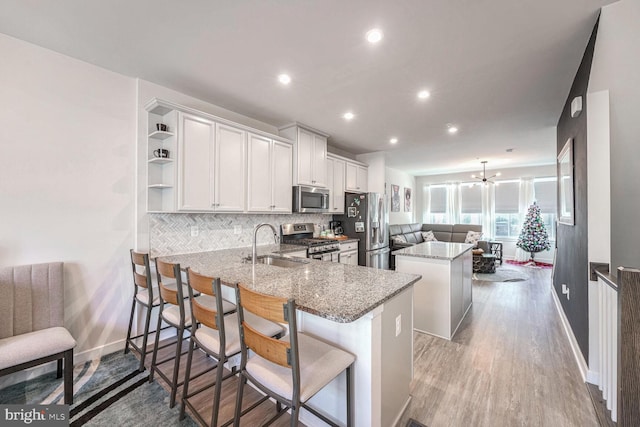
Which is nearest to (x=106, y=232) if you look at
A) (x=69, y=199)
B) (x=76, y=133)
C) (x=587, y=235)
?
(x=69, y=199)

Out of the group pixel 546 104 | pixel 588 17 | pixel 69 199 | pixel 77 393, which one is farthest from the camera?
pixel 546 104

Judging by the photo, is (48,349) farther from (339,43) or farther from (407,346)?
(339,43)

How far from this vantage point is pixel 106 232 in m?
2.49

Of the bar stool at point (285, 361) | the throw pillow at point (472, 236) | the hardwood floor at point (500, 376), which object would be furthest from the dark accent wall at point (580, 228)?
the throw pillow at point (472, 236)

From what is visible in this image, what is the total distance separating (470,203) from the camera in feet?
27.6

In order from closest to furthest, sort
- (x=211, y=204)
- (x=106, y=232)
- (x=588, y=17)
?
(x=588, y=17) → (x=106, y=232) → (x=211, y=204)

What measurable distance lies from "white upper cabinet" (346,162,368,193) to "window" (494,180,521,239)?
16.3 ft

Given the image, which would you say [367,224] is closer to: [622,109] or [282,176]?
[282,176]

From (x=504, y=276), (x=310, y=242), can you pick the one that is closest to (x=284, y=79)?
(x=310, y=242)

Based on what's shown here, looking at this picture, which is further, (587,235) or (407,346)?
(587,235)

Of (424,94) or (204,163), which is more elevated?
(424,94)

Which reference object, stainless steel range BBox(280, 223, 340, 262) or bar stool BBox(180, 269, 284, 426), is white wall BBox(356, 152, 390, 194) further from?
bar stool BBox(180, 269, 284, 426)

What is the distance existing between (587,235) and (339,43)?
2441 mm

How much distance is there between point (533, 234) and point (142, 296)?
27.9 ft
